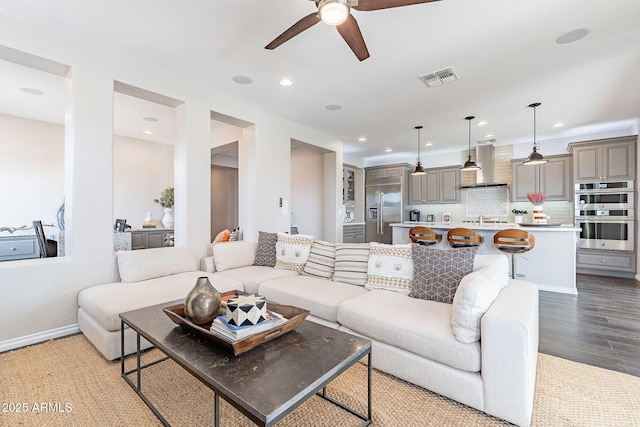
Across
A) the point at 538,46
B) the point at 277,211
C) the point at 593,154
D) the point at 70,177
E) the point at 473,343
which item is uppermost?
the point at 538,46

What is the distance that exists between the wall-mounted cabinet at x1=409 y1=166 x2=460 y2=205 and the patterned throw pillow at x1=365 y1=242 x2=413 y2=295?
17.1 ft

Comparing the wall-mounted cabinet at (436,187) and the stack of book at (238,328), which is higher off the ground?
the wall-mounted cabinet at (436,187)

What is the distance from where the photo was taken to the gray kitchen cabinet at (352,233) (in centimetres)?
676

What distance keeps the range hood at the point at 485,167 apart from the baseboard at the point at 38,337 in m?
7.36

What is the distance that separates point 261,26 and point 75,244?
2620 millimetres

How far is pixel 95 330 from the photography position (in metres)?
2.25

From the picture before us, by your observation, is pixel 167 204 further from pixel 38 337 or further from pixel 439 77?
pixel 439 77

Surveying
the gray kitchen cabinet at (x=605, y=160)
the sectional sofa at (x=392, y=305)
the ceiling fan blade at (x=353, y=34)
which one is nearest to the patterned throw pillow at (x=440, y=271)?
the sectional sofa at (x=392, y=305)

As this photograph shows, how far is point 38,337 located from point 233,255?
5.97ft

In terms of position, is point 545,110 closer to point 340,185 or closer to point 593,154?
point 593,154

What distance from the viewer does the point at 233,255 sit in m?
3.52

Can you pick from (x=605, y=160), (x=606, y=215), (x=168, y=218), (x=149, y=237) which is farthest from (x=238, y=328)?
(x=605, y=160)

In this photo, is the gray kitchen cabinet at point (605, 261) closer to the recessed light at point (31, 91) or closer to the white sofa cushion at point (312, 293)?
the white sofa cushion at point (312, 293)

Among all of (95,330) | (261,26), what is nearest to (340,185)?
(261,26)
